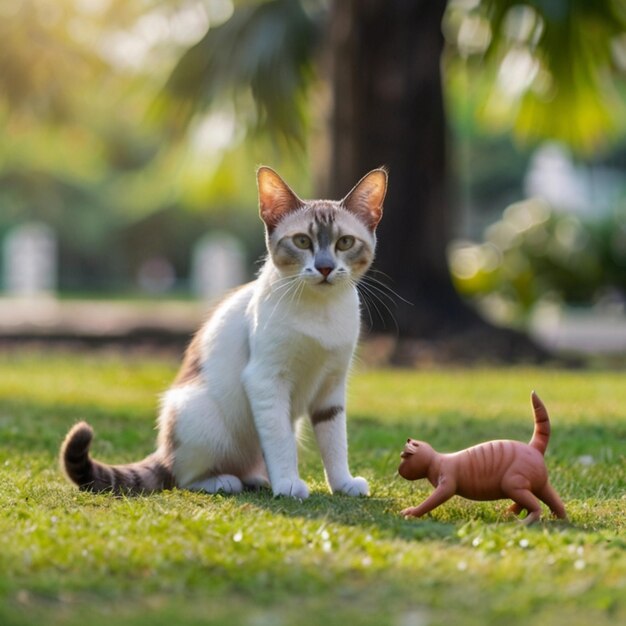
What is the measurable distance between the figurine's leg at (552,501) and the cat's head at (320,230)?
1.05m

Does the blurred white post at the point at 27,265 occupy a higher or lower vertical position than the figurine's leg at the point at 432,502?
lower

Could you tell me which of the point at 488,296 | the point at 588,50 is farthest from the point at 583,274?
the point at 588,50

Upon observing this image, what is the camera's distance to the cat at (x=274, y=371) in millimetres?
3971

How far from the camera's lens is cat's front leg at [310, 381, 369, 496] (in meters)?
4.19

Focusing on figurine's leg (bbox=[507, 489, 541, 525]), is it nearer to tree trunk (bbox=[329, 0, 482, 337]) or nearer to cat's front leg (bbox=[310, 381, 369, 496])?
cat's front leg (bbox=[310, 381, 369, 496])

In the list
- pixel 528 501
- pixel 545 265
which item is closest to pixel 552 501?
pixel 528 501

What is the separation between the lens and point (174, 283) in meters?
36.9

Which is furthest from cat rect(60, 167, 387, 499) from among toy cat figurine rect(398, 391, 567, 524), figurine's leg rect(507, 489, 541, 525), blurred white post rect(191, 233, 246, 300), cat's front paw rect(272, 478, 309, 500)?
blurred white post rect(191, 233, 246, 300)

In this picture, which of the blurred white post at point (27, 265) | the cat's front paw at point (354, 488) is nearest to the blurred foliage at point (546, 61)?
the cat's front paw at point (354, 488)

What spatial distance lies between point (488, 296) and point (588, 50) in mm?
4151

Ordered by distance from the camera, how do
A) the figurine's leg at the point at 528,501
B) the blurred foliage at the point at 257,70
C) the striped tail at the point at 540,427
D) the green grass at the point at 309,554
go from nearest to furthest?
the green grass at the point at 309,554 < the figurine's leg at the point at 528,501 < the striped tail at the point at 540,427 < the blurred foliage at the point at 257,70

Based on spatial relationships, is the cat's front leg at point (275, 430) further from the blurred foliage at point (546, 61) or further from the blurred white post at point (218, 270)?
the blurred white post at point (218, 270)

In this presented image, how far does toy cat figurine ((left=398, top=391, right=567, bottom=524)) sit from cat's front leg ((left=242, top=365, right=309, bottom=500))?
0.48m

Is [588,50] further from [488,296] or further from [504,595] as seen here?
[504,595]
